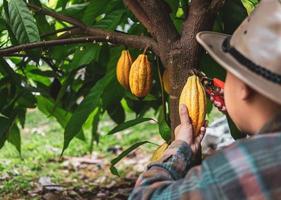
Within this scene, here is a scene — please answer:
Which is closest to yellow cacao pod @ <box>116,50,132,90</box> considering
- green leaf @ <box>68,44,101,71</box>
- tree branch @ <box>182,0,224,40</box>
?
tree branch @ <box>182,0,224,40</box>

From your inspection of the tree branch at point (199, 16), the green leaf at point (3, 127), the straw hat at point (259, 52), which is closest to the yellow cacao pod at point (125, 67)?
the tree branch at point (199, 16)

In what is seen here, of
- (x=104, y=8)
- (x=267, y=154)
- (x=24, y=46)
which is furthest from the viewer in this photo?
(x=104, y=8)

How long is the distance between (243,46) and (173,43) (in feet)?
1.68

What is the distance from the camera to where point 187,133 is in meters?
1.54

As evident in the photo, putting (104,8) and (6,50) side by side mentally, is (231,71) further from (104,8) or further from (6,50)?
(104,8)

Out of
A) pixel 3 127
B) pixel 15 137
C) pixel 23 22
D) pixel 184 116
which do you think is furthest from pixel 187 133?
pixel 15 137

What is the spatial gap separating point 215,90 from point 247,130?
1.16ft

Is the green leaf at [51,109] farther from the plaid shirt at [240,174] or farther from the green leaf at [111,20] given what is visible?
the plaid shirt at [240,174]

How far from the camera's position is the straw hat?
3.99 ft

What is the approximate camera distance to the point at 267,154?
3.86ft

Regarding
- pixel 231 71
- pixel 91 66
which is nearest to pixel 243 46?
pixel 231 71

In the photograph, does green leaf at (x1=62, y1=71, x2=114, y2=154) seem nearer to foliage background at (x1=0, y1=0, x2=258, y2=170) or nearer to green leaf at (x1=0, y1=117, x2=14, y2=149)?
foliage background at (x1=0, y1=0, x2=258, y2=170)

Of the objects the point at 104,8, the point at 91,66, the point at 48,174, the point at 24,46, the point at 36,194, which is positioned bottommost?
the point at 48,174

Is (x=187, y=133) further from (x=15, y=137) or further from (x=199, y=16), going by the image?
(x=15, y=137)
